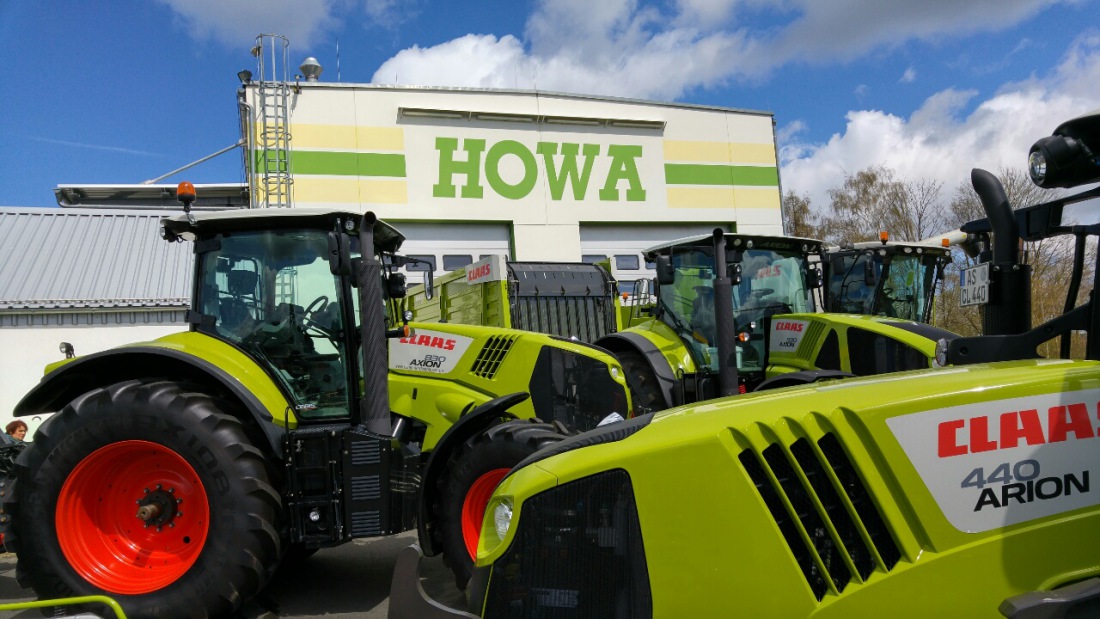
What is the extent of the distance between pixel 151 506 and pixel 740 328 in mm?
5849

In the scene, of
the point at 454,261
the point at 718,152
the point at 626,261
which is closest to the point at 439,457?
the point at 454,261

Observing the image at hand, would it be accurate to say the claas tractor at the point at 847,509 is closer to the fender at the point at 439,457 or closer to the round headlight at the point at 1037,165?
the round headlight at the point at 1037,165

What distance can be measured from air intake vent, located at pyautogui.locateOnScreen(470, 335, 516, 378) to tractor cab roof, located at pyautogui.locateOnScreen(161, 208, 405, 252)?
1.43 m

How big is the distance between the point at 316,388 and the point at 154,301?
11.8 metres

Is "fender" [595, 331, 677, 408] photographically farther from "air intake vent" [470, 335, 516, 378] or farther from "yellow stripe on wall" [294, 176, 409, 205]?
"yellow stripe on wall" [294, 176, 409, 205]

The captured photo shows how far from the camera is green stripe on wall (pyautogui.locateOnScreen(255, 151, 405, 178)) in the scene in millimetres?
17984

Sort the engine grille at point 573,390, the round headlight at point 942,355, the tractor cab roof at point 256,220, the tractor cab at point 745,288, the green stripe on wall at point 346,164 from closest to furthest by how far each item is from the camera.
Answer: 1. the round headlight at point 942,355
2. the tractor cab roof at point 256,220
3. the engine grille at point 573,390
4. the tractor cab at point 745,288
5. the green stripe on wall at point 346,164

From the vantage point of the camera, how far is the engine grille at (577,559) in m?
2.29

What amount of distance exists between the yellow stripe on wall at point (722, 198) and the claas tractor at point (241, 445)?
1679cm

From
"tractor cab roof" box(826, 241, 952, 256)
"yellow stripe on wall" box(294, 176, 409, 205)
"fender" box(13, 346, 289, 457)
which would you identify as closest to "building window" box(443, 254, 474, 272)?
"yellow stripe on wall" box(294, 176, 409, 205)

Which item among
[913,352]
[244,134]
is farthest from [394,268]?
[244,134]

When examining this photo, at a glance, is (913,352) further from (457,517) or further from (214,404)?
(214,404)

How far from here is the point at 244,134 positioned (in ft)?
58.7

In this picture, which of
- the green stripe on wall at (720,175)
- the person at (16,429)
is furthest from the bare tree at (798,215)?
the person at (16,429)
